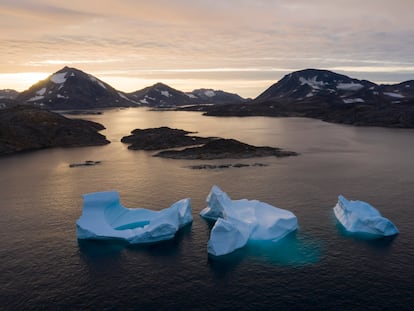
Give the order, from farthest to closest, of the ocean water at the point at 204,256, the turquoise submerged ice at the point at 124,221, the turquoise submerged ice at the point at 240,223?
the turquoise submerged ice at the point at 124,221 → the turquoise submerged ice at the point at 240,223 → the ocean water at the point at 204,256

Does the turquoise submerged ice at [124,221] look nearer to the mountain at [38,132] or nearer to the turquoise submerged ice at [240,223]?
the turquoise submerged ice at [240,223]

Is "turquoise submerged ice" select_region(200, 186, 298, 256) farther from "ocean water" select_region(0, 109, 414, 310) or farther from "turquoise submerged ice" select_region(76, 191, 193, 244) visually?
"turquoise submerged ice" select_region(76, 191, 193, 244)

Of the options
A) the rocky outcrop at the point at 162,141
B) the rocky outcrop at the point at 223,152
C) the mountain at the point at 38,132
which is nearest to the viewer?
the rocky outcrop at the point at 223,152

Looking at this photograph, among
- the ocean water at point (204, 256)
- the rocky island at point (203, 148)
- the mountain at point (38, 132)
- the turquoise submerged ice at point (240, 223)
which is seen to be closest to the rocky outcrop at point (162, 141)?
the rocky island at point (203, 148)

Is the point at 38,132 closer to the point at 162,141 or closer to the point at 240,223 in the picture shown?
the point at 162,141

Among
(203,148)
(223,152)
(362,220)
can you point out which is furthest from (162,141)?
(362,220)
